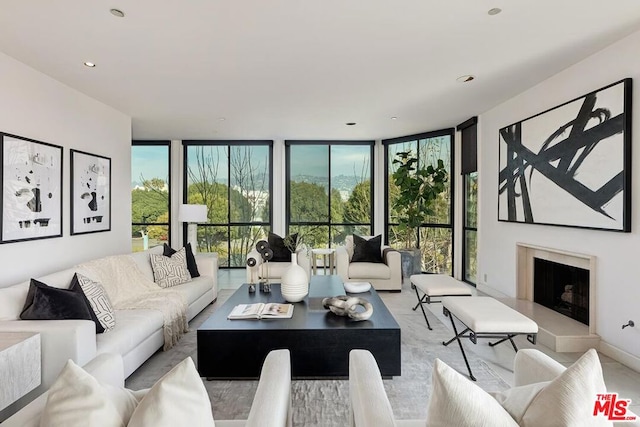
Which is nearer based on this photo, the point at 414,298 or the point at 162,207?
the point at 414,298

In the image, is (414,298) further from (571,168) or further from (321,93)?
(321,93)

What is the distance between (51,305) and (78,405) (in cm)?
183

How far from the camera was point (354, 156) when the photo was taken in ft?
23.8

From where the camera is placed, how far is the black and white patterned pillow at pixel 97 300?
2543 millimetres

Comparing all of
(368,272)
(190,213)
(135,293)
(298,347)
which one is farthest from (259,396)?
(190,213)

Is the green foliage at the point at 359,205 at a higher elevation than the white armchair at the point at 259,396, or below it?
higher

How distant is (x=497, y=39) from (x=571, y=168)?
1481 millimetres

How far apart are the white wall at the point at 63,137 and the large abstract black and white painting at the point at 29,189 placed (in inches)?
3.3

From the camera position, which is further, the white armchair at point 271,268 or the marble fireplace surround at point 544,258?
the white armchair at point 271,268

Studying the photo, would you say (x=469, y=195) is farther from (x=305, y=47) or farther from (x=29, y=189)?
(x=29, y=189)

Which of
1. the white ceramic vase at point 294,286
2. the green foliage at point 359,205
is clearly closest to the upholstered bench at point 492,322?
the white ceramic vase at point 294,286

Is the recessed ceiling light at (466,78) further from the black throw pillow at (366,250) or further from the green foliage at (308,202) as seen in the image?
the green foliage at (308,202)

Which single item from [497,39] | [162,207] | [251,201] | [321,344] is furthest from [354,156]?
[321,344]

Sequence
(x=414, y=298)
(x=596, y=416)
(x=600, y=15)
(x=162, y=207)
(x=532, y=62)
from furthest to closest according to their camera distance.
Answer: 1. (x=162, y=207)
2. (x=414, y=298)
3. (x=532, y=62)
4. (x=600, y=15)
5. (x=596, y=416)
